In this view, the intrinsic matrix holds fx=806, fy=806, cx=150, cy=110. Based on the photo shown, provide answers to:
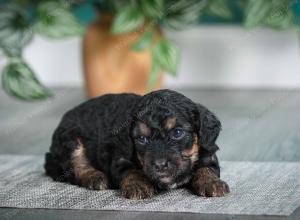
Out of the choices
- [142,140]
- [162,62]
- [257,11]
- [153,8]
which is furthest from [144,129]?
[153,8]

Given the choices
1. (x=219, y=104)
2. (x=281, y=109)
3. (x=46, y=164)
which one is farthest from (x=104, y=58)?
(x=46, y=164)

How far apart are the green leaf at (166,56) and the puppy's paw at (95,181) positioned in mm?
1089

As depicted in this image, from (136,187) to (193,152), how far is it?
8.4 inches

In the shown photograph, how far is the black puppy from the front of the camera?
2.51 meters

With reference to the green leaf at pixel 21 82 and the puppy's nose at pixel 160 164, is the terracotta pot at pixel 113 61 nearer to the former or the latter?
the green leaf at pixel 21 82

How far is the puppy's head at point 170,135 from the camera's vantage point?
248 centimetres

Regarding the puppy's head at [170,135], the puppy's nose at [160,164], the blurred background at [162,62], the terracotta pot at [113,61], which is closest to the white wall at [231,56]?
the blurred background at [162,62]

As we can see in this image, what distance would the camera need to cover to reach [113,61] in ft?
14.6

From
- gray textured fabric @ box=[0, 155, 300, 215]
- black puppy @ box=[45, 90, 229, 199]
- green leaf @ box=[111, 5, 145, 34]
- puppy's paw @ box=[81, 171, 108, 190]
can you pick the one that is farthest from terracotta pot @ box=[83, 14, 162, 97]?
puppy's paw @ box=[81, 171, 108, 190]

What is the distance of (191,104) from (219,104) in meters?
2.04

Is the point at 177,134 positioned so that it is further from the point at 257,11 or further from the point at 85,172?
the point at 257,11

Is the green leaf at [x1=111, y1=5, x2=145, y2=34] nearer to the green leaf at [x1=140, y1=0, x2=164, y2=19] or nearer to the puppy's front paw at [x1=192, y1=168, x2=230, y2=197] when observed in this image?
the green leaf at [x1=140, y1=0, x2=164, y2=19]

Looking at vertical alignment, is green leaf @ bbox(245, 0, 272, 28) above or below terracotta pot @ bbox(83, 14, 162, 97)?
above

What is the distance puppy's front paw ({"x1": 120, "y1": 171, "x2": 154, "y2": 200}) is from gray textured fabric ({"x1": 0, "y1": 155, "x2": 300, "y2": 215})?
23 mm
